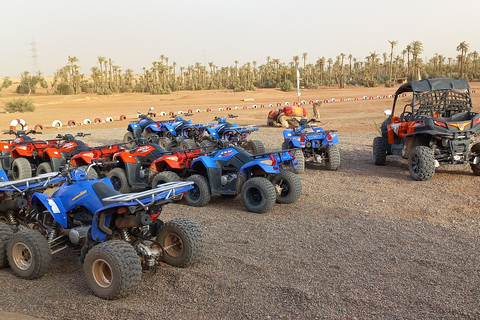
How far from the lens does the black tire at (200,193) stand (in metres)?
8.16

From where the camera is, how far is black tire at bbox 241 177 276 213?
7.41m

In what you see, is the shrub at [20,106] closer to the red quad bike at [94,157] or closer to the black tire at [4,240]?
the red quad bike at [94,157]

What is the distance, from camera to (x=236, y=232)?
6.62m

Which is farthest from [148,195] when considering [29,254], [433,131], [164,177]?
[433,131]

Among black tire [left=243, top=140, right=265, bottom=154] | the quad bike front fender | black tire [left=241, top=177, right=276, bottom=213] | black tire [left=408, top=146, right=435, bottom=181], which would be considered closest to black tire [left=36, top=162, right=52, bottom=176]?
black tire [left=243, top=140, right=265, bottom=154]

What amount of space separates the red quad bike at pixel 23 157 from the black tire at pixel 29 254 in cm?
643

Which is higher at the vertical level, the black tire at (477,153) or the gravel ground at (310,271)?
the black tire at (477,153)

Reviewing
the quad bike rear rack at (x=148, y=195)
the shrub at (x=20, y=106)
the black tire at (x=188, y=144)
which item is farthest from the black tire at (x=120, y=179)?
the shrub at (x=20, y=106)

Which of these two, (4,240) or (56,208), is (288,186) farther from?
(4,240)

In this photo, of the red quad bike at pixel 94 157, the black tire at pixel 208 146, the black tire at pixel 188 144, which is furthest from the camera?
the black tire at pixel 188 144

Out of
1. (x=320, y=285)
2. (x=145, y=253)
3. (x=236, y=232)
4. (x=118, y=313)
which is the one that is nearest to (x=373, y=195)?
(x=236, y=232)

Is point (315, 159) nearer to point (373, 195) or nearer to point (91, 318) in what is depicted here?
point (373, 195)

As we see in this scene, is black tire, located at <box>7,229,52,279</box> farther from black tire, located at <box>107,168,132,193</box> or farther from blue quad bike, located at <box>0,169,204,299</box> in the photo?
black tire, located at <box>107,168,132,193</box>

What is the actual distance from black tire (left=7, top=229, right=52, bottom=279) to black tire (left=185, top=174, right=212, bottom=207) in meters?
3.38
